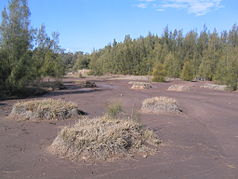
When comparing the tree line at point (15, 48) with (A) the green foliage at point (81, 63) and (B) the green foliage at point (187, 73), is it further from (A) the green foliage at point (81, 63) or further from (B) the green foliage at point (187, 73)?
(A) the green foliage at point (81, 63)

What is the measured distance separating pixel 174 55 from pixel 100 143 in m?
80.0

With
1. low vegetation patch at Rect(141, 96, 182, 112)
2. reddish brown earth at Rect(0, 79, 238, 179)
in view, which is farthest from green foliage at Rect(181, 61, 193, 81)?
reddish brown earth at Rect(0, 79, 238, 179)

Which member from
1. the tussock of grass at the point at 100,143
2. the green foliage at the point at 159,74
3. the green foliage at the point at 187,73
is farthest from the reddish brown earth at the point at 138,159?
the green foliage at the point at 187,73

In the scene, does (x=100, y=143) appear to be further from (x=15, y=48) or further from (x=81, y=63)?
(x=81, y=63)

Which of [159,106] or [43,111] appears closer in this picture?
[43,111]

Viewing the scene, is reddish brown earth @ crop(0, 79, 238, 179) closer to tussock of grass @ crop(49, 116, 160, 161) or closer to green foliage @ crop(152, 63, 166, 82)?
tussock of grass @ crop(49, 116, 160, 161)

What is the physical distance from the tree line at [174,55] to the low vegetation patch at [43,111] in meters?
52.6

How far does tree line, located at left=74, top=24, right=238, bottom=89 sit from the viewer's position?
74375mm

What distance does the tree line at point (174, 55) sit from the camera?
244 ft

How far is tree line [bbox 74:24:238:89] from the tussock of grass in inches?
2260

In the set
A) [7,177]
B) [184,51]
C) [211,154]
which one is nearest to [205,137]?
[211,154]

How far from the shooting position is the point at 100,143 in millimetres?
7805

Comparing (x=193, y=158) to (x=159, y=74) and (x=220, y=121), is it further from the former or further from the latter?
(x=159, y=74)

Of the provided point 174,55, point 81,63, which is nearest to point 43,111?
point 174,55
